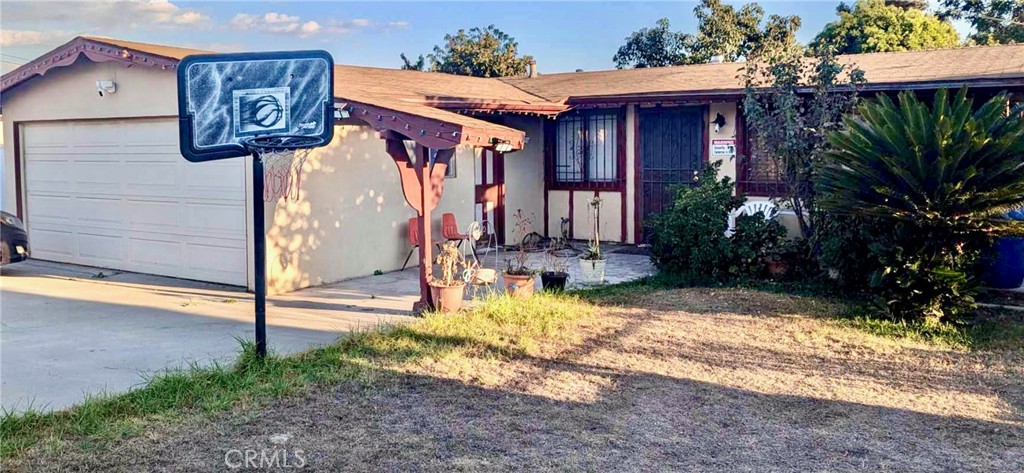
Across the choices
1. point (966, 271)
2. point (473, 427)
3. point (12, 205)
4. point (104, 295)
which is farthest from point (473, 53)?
point (473, 427)

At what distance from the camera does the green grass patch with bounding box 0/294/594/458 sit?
4.56 meters

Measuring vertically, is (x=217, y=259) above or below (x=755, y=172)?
below

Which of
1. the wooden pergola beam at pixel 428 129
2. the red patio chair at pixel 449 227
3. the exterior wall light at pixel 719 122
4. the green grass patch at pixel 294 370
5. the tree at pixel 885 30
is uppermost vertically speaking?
the tree at pixel 885 30

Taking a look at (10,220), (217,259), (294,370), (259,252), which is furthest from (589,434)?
(10,220)

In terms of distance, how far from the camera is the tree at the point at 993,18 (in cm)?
2185

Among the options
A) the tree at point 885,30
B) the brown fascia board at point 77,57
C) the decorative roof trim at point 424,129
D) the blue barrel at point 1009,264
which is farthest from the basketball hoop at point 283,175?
the tree at point 885,30

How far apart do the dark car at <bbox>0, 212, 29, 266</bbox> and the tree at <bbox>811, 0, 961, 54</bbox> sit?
19.6 metres

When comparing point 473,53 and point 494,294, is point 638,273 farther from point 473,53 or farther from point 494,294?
point 473,53

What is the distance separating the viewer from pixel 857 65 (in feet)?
38.2

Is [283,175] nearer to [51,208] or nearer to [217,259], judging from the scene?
[217,259]

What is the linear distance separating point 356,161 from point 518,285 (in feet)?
9.78

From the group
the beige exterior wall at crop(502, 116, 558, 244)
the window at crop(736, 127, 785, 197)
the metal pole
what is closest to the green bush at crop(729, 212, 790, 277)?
the window at crop(736, 127, 785, 197)

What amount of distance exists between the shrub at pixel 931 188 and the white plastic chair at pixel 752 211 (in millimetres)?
2310

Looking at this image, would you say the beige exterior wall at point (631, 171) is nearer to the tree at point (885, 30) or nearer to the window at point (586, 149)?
the window at point (586, 149)
